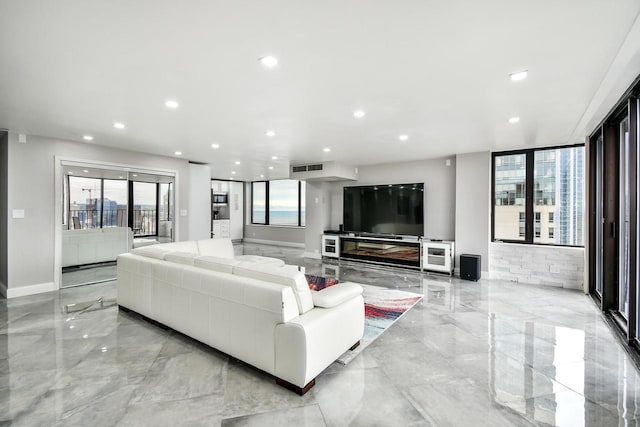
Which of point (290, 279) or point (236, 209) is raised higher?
point (236, 209)

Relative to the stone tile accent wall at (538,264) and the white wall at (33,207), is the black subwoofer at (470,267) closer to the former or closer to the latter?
the stone tile accent wall at (538,264)

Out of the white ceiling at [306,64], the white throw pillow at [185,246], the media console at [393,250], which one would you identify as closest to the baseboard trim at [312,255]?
the media console at [393,250]

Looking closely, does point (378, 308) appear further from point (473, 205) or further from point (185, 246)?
point (473, 205)

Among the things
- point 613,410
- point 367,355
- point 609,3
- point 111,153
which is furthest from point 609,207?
point 111,153

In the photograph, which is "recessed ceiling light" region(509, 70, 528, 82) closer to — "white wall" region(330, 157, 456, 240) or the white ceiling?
the white ceiling

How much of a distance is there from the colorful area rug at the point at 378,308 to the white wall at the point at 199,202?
3.27 m

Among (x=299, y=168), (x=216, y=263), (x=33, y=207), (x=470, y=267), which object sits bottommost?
(x=470, y=267)

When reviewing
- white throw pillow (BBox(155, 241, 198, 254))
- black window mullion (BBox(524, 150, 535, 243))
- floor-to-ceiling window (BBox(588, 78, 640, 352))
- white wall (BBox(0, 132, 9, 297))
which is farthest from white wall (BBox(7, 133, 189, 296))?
black window mullion (BBox(524, 150, 535, 243))

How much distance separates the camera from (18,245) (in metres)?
4.39

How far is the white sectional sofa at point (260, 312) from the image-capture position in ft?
6.70

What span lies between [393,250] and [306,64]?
505 cm

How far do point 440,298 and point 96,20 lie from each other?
468cm

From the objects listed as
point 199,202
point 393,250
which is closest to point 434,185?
point 393,250

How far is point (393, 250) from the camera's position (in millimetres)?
6590
